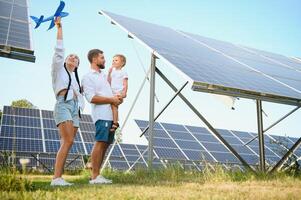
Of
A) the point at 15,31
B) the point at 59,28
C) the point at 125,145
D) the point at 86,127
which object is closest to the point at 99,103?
the point at 59,28

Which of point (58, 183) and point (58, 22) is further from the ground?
point (58, 22)

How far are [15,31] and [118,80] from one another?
2244 mm

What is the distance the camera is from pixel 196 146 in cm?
1552

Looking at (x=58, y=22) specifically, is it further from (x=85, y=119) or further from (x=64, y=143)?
(x=85, y=119)

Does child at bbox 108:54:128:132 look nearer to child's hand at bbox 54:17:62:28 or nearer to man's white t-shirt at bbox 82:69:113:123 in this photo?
man's white t-shirt at bbox 82:69:113:123

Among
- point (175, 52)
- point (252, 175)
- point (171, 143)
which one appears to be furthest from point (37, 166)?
point (252, 175)

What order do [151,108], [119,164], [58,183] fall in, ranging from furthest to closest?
[119,164]
[151,108]
[58,183]

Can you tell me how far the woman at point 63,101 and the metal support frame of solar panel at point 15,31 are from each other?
56cm

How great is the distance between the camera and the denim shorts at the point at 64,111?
16.5 feet

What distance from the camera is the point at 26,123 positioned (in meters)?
14.9

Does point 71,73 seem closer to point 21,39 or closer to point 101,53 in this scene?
point 101,53

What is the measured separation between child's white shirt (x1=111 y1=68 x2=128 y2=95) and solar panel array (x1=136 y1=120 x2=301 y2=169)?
25.5 feet

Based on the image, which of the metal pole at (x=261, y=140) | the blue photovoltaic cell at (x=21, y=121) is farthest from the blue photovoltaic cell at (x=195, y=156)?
the metal pole at (x=261, y=140)

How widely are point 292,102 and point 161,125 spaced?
992 cm
